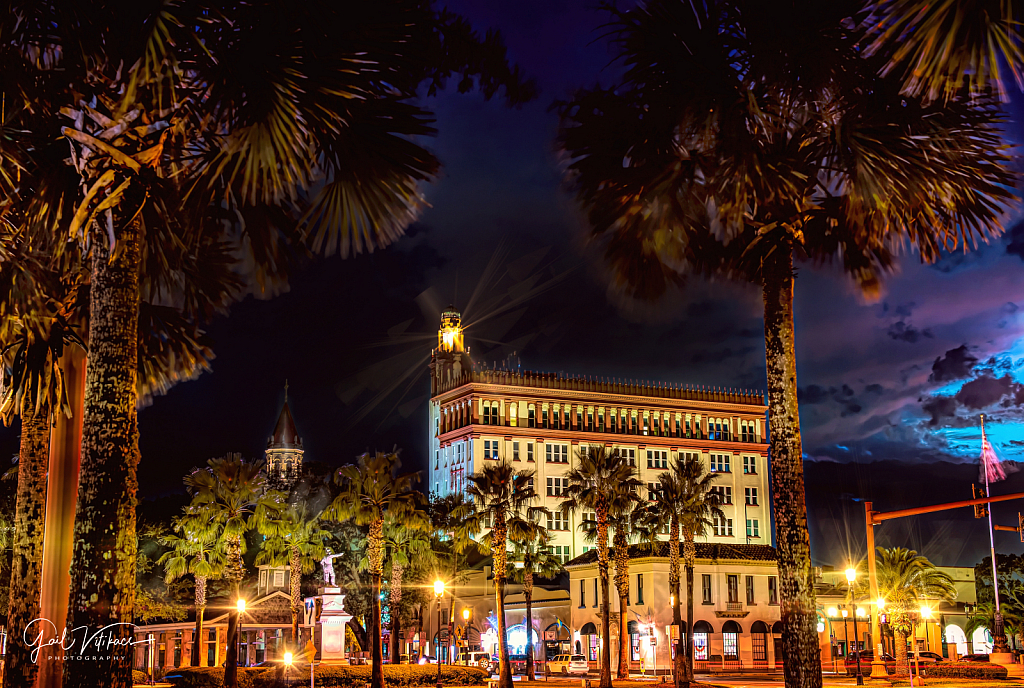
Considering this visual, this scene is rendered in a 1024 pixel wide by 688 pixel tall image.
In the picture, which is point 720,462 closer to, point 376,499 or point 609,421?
point 609,421

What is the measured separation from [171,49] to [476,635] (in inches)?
3193

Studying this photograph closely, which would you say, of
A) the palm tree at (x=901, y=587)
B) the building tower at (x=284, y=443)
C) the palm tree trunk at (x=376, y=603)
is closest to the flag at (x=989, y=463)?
the palm tree at (x=901, y=587)

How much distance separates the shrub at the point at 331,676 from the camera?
146 feet

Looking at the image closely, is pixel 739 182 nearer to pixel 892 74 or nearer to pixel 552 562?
pixel 892 74

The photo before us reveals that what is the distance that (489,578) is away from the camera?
285 ft

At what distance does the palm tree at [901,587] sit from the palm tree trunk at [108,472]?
176ft

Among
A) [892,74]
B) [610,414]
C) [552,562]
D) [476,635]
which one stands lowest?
[476,635]

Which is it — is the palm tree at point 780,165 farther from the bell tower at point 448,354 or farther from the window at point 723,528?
the window at point 723,528

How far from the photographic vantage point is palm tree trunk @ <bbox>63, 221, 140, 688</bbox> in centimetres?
980

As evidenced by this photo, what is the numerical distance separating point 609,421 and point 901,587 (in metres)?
51.0

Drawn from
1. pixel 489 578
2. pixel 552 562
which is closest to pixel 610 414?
pixel 489 578

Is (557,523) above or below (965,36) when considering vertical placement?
above

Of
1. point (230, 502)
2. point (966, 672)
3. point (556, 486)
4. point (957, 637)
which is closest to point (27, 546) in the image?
point (230, 502)

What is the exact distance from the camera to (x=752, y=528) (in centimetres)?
12206
